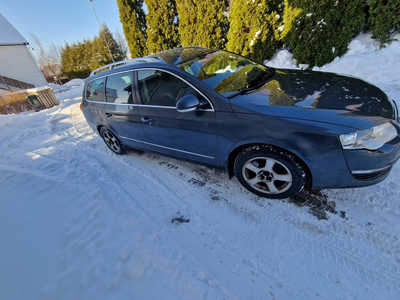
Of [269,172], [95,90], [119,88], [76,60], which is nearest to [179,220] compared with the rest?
[269,172]

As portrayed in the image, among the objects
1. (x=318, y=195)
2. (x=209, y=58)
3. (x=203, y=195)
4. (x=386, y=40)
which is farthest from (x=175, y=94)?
(x=386, y=40)

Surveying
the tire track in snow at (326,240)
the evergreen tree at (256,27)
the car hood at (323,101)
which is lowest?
the tire track in snow at (326,240)

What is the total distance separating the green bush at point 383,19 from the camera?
4.45m

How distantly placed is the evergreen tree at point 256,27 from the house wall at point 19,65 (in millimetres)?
20254

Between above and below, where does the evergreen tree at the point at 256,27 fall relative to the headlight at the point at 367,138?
above

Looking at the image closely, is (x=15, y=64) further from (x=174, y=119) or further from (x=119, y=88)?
(x=174, y=119)

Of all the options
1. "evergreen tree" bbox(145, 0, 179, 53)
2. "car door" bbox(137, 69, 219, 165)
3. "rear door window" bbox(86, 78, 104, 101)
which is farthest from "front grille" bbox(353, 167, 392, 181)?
"evergreen tree" bbox(145, 0, 179, 53)

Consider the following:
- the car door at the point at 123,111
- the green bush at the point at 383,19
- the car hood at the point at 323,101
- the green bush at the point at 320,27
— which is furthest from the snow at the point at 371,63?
the car door at the point at 123,111

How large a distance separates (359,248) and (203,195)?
1.65 meters

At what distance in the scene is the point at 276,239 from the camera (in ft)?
5.92

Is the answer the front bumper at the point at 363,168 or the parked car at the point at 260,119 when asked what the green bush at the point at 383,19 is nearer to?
the parked car at the point at 260,119

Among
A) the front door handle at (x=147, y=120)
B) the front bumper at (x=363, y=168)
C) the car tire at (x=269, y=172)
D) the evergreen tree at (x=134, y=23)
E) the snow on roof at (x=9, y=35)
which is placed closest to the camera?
the front bumper at (x=363, y=168)

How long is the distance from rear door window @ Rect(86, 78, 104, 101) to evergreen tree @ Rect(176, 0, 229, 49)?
6.06 m

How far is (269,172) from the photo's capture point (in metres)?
2.04
